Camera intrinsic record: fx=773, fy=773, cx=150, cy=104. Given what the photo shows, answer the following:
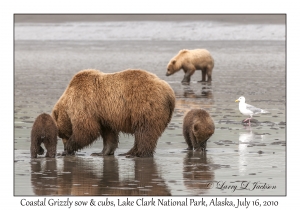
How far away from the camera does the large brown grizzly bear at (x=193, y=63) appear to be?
2606cm

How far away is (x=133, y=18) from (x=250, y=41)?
11152mm

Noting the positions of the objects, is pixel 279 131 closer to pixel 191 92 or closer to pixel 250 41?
pixel 191 92

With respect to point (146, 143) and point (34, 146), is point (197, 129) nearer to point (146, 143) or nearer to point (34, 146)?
point (146, 143)

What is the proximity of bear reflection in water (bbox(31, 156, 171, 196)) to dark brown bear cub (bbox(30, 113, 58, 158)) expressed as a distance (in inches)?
9.0

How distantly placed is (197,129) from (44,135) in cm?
240

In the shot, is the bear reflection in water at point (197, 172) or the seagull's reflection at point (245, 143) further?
the seagull's reflection at point (245, 143)

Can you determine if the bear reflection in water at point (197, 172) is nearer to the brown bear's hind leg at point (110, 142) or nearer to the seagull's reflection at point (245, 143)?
the seagull's reflection at point (245, 143)

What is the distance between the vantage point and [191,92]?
21.7 meters

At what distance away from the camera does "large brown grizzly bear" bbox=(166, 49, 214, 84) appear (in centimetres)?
2606

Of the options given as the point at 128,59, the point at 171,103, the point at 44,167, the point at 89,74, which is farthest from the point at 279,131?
the point at 128,59

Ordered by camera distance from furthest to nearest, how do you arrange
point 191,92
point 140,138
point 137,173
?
point 191,92
point 140,138
point 137,173

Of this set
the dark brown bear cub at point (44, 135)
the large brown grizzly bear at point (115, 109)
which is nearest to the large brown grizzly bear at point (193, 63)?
the large brown grizzly bear at point (115, 109)

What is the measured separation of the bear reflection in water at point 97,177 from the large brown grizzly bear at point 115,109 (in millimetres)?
308

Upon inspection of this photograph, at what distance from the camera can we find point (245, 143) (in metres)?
12.7
